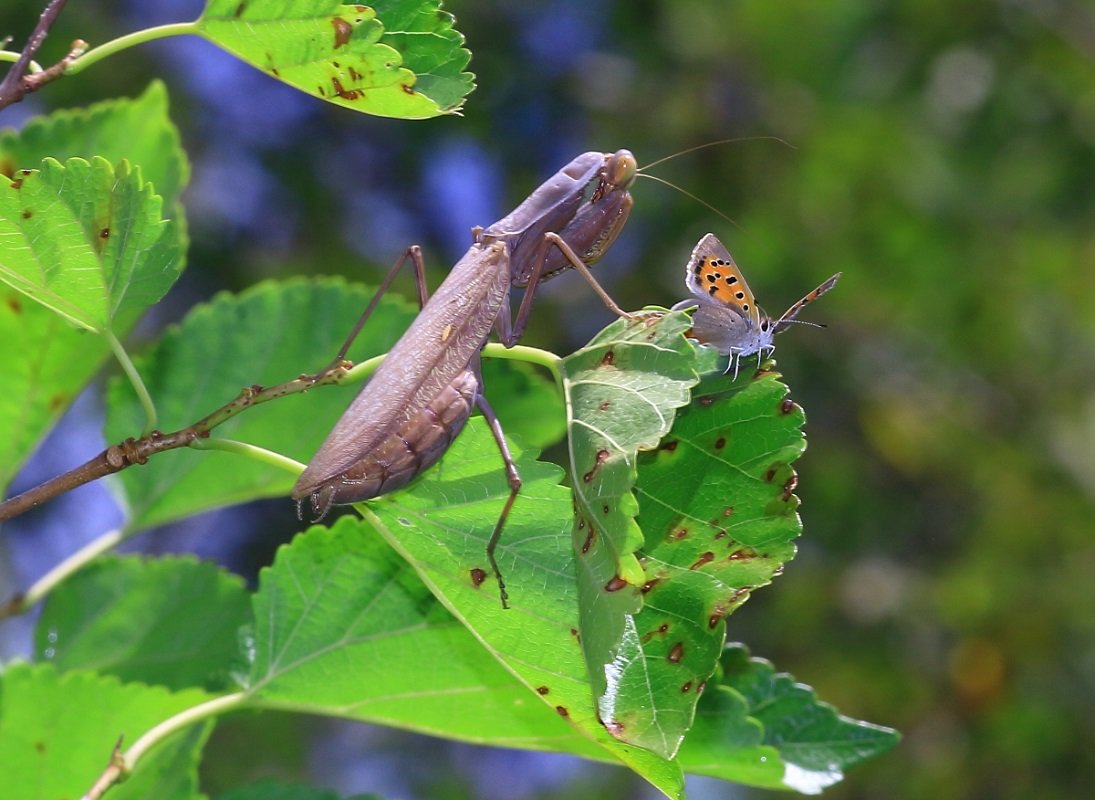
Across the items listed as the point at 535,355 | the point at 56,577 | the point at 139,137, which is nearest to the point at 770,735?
the point at 535,355

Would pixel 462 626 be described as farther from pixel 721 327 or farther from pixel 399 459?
pixel 721 327

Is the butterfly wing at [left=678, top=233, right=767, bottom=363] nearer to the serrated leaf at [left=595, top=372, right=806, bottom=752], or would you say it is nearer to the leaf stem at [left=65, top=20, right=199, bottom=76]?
the serrated leaf at [left=595, top=372, right=806, bottom=752]

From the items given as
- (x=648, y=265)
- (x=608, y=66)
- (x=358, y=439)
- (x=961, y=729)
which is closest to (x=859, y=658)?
(x=961, y=729)

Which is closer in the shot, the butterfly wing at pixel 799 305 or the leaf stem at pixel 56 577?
the butterfly wing at pixel 799 305

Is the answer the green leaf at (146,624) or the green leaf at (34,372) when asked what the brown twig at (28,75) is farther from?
the green leaf at (146,624)

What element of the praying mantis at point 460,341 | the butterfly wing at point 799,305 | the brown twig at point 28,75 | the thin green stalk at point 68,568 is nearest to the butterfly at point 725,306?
the butterfly wing at point 799,305

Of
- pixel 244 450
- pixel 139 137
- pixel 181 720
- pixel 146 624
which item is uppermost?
pixel 139 137

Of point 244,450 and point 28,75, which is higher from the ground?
point 28,75
